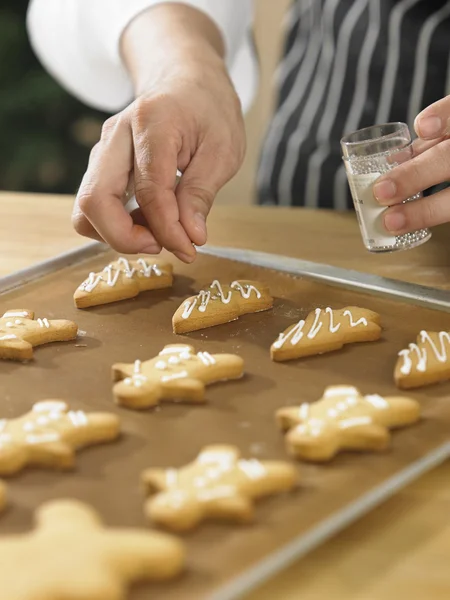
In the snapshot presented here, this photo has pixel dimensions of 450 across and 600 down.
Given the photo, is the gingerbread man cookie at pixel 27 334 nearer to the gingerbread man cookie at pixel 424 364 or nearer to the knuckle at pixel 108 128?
the knuckle at pixel 108 128

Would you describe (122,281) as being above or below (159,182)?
below

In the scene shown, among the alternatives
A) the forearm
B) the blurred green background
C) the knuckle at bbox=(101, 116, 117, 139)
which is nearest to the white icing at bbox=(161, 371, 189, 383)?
the knuckle at bbox=(101, 116, 117, 139)

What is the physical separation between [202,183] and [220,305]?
220 mm

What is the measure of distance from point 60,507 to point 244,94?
1.38 m

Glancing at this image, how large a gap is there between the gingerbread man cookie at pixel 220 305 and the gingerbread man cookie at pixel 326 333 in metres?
0.09

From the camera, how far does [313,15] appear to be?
6.06ft

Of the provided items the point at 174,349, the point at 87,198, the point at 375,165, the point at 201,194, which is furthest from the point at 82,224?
the point at 375,165

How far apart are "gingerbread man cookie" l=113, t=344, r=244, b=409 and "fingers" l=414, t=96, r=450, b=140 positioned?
1.38 feet

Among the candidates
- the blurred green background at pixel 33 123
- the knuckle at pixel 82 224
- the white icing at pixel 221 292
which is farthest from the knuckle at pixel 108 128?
the blurred green background at pixel 33 123

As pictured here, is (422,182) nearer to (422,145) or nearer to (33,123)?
(422,145)

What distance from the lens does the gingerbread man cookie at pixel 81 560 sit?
0.66 m

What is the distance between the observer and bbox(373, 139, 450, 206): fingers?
1196 millimetres

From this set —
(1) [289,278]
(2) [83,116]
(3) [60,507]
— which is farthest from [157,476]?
(2) [83,116]

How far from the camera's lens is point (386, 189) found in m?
1.20
